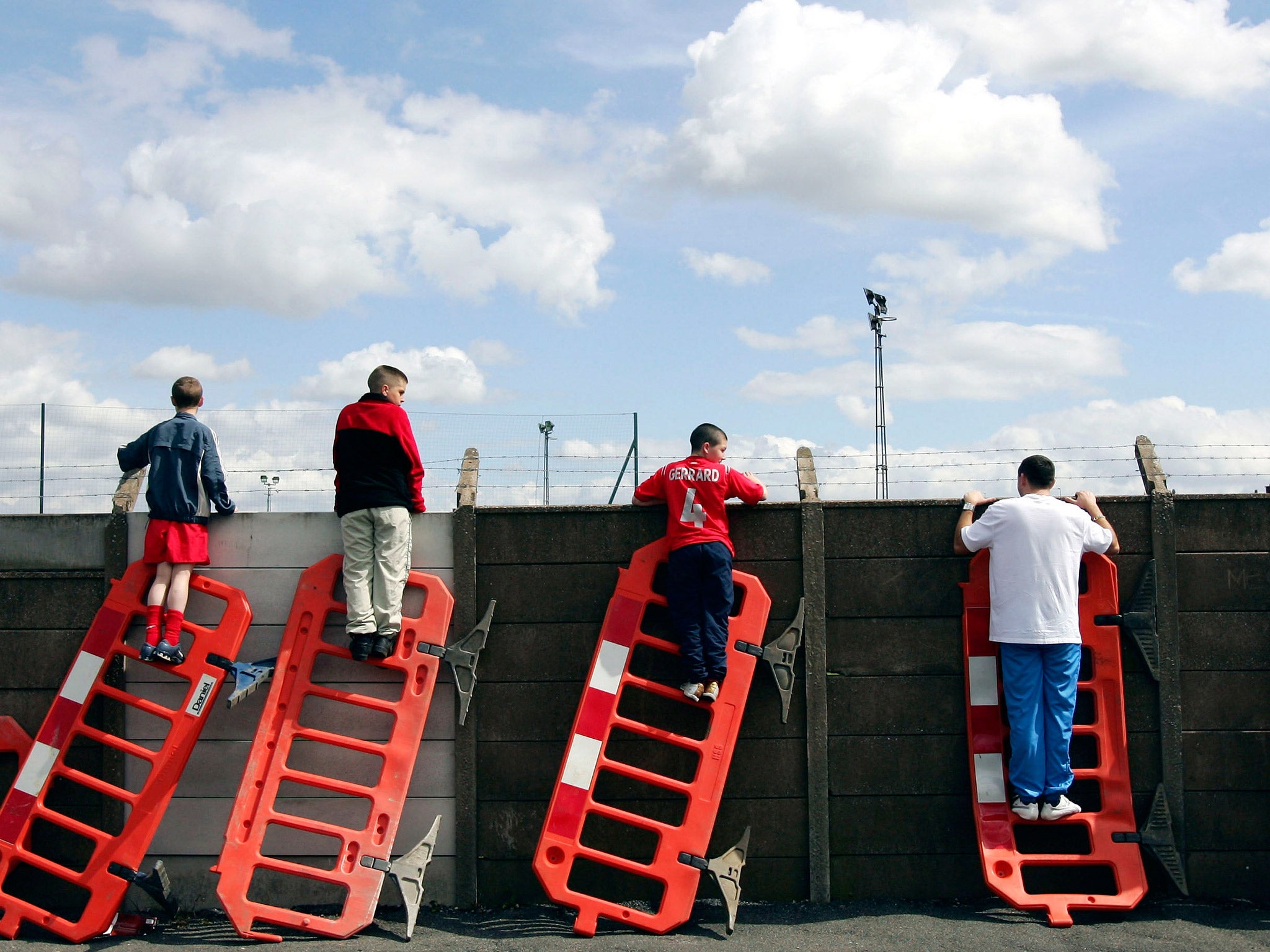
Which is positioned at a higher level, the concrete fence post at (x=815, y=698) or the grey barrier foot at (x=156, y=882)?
the concrete fence post at (x=815, y=698)

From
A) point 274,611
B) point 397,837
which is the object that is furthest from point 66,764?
point 397,837

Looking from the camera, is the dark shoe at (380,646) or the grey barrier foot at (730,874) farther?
the dark shoe at (380,646)

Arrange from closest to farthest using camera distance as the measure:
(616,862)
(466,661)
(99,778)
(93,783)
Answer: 1. (616,862)
2. (93,783)
3. (466,661)
4. (99,778)

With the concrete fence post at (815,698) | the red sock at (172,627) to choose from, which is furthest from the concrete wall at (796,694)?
the red sock at (172,627)

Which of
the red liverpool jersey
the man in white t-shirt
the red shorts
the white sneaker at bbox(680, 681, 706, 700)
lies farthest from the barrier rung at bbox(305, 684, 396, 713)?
the man in white t-shirt

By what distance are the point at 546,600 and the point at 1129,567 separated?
313 cm

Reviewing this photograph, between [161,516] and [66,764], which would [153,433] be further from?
[66,764]

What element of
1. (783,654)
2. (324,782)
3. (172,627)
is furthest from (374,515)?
(783,654)

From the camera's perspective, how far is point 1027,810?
4945 mm

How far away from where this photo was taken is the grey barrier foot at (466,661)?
5.19 meters

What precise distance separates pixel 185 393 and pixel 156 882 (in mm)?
2533

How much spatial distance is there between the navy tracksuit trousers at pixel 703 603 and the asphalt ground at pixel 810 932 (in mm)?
1244

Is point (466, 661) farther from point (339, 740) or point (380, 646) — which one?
point (339, 740)

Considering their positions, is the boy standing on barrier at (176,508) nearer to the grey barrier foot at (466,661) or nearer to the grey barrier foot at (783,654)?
the grey barrier foot at (466,661)
